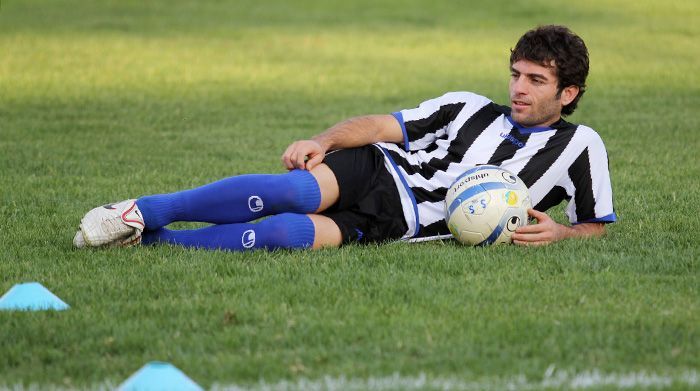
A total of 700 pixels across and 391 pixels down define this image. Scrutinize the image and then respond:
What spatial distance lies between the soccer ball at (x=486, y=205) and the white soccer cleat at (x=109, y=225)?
5.43 feet

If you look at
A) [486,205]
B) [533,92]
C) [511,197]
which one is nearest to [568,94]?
[533,92]

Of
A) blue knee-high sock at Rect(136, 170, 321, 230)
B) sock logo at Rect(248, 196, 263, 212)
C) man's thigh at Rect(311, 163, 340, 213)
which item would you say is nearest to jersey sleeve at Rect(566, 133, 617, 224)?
man's thigh at Rect(311, 163, 340, 213)

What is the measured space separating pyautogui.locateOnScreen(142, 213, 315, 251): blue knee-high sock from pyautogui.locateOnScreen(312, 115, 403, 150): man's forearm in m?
0.47

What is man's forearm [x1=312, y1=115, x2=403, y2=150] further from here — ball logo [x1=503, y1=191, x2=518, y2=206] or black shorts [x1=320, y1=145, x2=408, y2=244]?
ball logo [x1=503, y1=191, x2=518, y2=206]

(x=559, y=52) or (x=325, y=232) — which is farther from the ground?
(x=559, y=52)

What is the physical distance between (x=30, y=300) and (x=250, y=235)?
4.77 feet

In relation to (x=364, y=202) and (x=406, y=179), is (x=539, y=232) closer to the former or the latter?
(x=406, y=179)

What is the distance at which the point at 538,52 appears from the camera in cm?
614

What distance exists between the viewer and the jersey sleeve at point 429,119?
6402 millimetres

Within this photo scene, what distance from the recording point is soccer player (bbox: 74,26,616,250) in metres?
5.98

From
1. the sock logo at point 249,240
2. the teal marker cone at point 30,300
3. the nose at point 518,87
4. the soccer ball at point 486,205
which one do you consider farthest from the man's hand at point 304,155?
the teal marker cone at point 30,300

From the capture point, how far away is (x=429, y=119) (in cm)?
641

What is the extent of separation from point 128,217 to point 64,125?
18.7ft

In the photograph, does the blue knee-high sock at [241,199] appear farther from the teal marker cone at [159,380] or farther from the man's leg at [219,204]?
the teal marker cone at [159,380]
